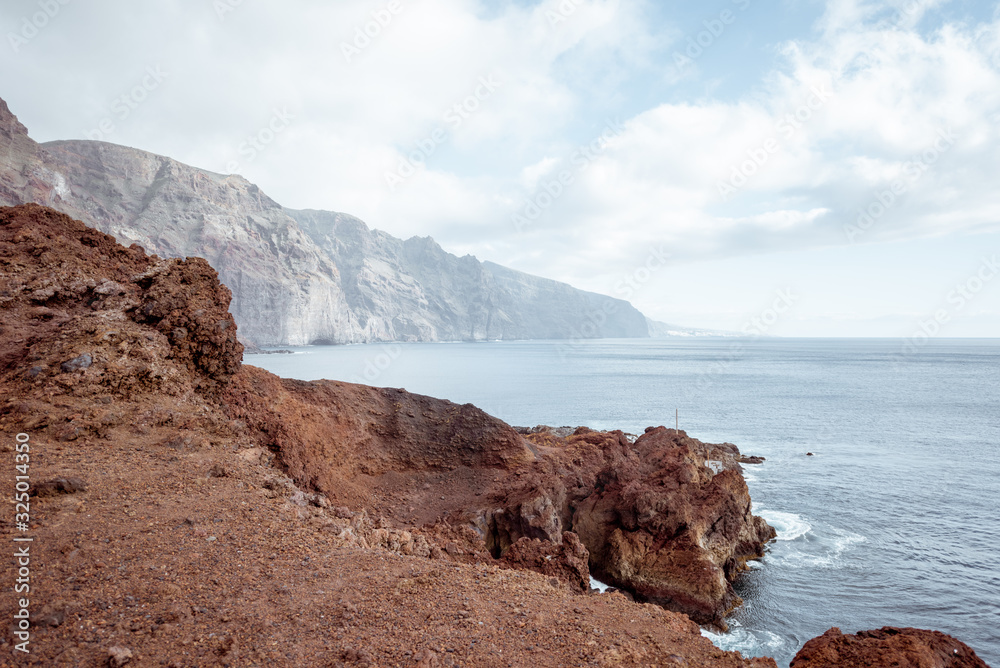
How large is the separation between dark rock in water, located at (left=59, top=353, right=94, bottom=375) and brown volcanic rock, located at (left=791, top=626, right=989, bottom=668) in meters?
14.9

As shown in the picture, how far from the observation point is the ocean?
16.8 meters

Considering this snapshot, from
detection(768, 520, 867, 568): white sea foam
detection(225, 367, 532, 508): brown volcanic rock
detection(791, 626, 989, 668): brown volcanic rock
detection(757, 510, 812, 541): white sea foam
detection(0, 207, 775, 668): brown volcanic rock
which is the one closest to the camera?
detection(0, 207, 775, 668): brown volcanic rock

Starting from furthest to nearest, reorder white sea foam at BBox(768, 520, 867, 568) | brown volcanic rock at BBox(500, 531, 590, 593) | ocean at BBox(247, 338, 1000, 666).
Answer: white sea foam at BBox(768, 520, 867, 568) → ocean at BBox(247, 338, 1000, 666) → brown volcanic rock at BBox(500, 531, 590, 593)

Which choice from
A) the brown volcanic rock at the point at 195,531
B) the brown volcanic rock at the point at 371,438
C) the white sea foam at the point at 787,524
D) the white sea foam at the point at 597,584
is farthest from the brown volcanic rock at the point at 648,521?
the brown volcanic rock at the point at 195,531

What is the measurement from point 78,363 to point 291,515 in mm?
6500

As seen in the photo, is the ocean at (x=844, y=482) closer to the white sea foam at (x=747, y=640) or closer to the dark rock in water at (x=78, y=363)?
the white sea foam at (x=747, y=640)

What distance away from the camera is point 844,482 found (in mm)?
31812

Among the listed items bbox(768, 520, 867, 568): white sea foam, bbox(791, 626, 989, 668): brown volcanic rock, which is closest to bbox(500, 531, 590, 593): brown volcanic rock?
bbox(791, 626, 989, 668): brown volcanic rock

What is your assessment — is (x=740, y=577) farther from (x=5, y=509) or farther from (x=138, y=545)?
(x=5, y=509)

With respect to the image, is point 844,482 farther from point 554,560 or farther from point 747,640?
point 554,560

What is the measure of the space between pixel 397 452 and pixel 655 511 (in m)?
9.85

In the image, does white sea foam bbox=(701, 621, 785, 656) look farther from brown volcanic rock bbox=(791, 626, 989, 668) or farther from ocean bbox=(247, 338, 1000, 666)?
brown volcanic rock bbox=(791, 626, 989, 668)

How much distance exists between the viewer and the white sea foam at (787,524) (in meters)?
23.7

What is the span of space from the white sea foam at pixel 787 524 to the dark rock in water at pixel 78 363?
2651 cm
